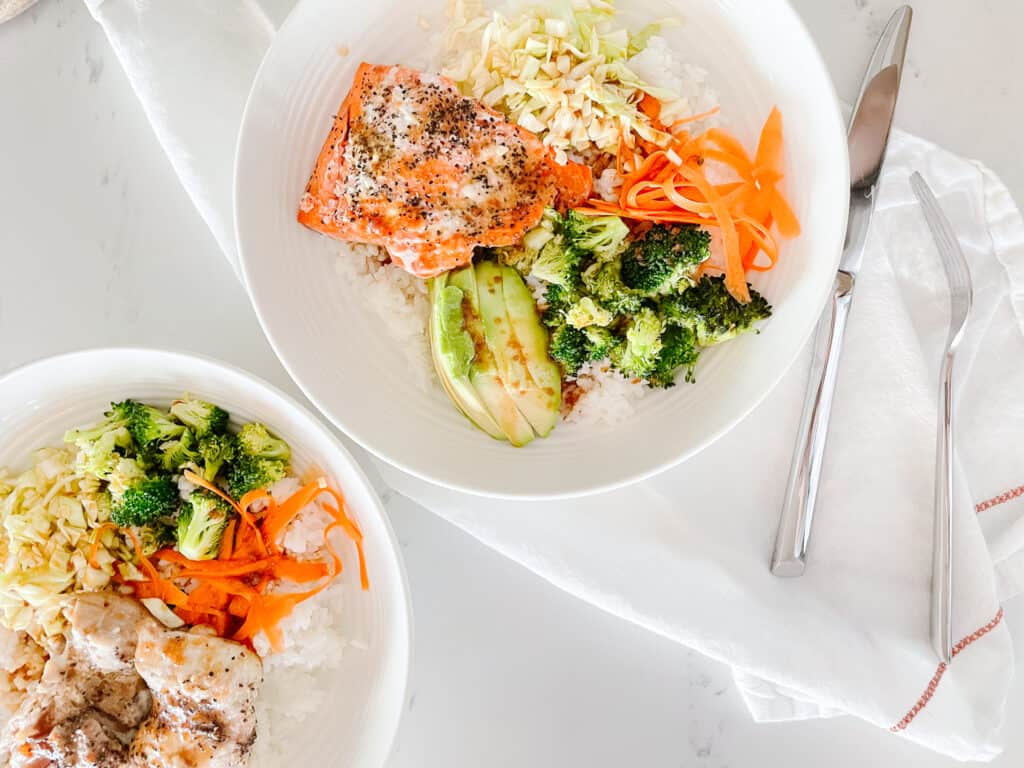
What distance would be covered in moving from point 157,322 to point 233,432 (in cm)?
50

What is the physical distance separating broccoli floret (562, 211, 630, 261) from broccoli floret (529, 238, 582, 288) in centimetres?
3

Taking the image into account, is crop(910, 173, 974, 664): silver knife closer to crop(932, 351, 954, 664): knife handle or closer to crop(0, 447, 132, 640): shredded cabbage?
crop(932, 351, 954, 664): knife handle

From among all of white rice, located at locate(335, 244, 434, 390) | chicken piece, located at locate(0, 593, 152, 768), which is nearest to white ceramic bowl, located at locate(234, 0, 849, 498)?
white rice, located at locate(335, 244, 434, 390)

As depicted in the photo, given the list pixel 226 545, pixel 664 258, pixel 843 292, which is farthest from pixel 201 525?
pixel 843 292

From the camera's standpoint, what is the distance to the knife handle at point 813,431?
2482mm

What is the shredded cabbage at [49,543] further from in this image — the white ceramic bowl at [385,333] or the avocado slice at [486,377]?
the avocado slice at [486,377]

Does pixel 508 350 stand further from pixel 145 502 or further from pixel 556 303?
pixel 145 502

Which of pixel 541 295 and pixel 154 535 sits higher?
pixel 541 295

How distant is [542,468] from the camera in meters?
2.36

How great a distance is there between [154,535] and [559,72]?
69.5 inches

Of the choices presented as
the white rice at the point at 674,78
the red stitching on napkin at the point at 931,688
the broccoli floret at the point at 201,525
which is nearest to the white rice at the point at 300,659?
the broccoli floret at the point at 201,525

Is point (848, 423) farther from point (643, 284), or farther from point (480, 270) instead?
point (480, 270)

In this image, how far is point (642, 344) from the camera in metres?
2.23

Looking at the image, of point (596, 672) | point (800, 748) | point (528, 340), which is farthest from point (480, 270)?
point (800, 748)
